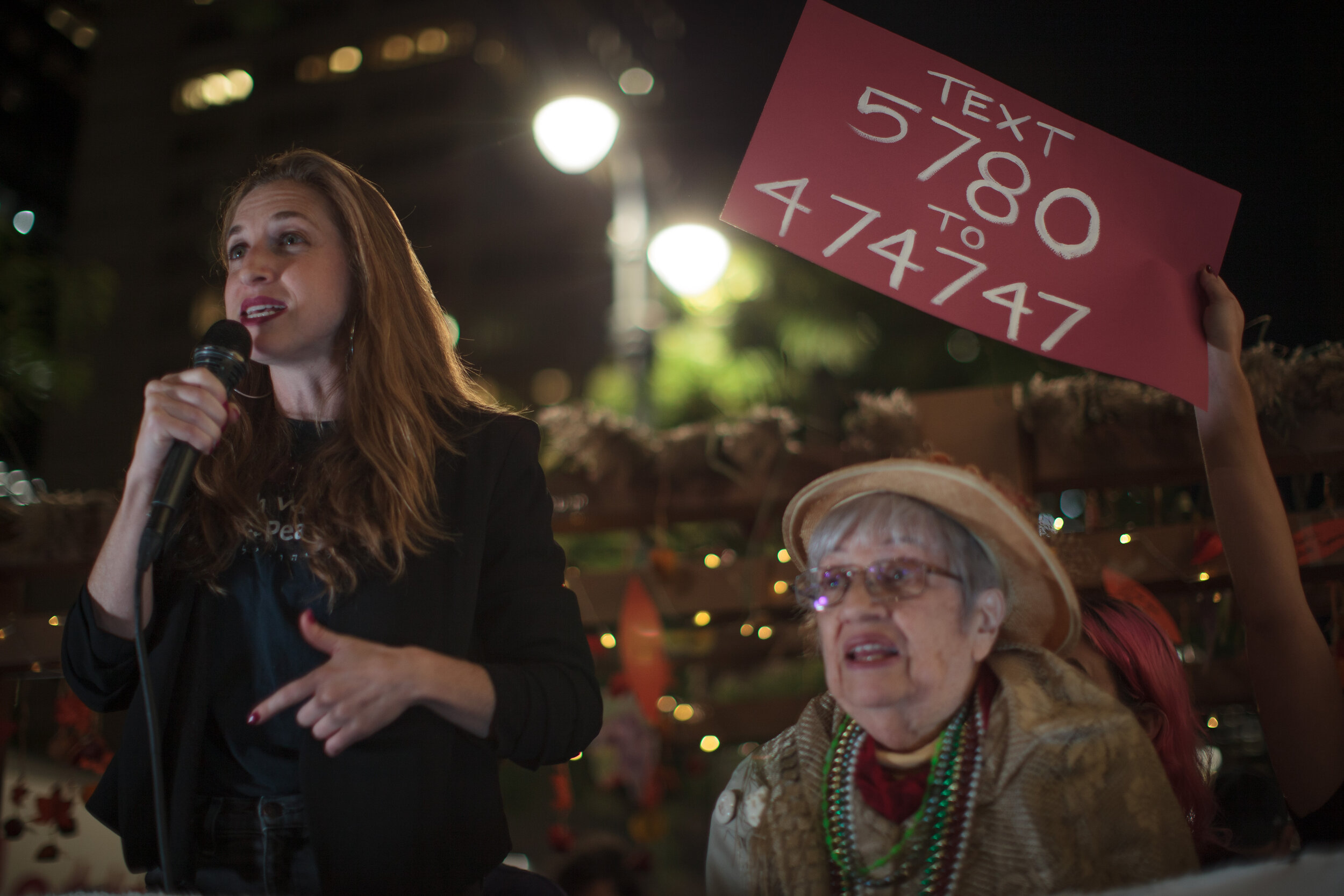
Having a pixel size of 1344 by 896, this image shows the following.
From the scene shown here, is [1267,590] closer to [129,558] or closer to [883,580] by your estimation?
[883,580]

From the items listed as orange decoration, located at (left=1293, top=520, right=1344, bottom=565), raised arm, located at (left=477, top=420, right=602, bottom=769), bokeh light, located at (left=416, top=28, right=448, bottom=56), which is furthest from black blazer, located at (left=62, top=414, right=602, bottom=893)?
bokeh light, located at (left=416, top=28, right=448, bottom=56)

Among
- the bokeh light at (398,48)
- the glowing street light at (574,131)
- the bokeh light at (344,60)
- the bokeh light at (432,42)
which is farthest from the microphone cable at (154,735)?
the bokeh light at (398,48)

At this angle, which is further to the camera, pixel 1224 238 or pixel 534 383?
pixel 534 383

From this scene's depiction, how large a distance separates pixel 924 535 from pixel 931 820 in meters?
0.39

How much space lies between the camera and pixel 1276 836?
1.84 metres

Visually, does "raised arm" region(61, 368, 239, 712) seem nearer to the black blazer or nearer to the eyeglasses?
the black blazer

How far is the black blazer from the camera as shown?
1.35 m

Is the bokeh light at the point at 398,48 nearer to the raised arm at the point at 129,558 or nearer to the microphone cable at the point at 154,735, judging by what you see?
the raised arm at the point at 129,558

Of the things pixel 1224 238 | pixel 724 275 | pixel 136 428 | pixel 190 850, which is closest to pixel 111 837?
pixel 136 428

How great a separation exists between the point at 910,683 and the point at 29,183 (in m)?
4.80

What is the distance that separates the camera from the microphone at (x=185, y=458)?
124cm

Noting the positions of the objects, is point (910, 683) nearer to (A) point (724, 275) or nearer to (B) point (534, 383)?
(A) point (724, 275)

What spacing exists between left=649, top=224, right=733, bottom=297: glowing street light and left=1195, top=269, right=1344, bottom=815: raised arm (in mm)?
1929

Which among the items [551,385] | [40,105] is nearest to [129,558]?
[40,105]
